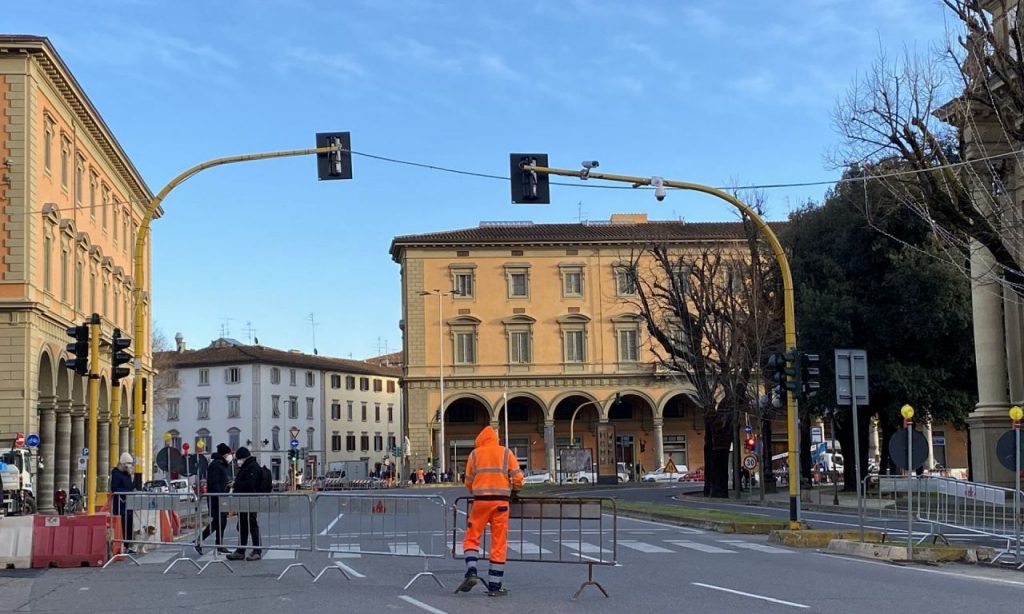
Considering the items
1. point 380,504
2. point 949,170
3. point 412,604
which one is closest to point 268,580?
point 380,504

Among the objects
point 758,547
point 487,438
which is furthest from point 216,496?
point 758,547

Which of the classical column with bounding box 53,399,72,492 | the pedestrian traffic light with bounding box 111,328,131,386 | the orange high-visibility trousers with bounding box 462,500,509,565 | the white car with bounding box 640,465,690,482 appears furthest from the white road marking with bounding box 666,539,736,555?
the white car with bounding box 640,465,690,482

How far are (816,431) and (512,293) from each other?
35.9 m

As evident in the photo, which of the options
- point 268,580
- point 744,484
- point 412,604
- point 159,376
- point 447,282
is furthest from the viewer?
point 159,376

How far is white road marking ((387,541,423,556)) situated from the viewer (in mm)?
15289

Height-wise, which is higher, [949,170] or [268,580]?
[949,170]

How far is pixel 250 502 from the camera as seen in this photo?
16.8m

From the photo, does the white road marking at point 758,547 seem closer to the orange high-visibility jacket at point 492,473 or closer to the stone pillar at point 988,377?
the orange high-visibility jacket at point 492,473

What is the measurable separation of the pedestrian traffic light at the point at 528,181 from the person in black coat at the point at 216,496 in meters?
6.15

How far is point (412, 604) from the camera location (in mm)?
11992

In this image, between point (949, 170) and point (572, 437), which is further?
point (572, 437)

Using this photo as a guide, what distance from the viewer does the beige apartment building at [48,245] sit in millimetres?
40812

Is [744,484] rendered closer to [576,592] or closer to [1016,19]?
[1016,19]

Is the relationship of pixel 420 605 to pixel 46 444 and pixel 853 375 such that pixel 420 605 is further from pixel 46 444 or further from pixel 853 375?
pixel 46 444
